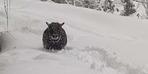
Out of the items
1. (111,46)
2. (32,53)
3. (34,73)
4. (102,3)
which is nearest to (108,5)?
(102,3)

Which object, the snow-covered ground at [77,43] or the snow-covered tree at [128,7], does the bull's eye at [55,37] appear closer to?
→ the snow-covered ground at [77,43]

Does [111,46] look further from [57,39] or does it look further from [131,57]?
[57,39]

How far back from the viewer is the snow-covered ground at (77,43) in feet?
14.6

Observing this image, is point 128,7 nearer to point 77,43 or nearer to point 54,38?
point 77,43

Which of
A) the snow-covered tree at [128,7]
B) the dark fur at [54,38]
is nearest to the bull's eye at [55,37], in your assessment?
the dark fur at [54,38]

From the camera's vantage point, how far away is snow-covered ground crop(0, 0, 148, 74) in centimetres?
445

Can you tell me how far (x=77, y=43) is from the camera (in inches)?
223

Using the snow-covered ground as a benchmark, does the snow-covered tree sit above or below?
above

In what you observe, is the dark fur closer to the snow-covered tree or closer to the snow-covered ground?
the snow-covered ground

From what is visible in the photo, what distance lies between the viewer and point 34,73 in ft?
13.4

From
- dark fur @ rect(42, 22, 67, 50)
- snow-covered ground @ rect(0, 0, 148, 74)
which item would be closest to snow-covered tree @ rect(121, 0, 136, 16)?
snow-covered ground @ rect(0, 0, 148, 74)

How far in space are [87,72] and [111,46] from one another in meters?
1.39

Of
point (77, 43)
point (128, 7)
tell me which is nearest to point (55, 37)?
point (77, 43)

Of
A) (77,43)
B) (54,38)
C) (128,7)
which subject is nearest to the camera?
(54,38)
